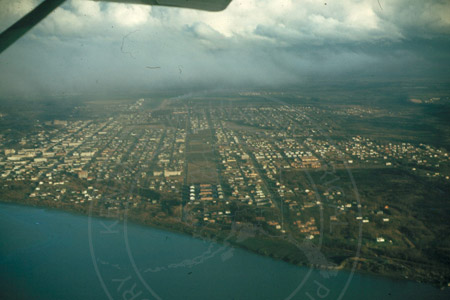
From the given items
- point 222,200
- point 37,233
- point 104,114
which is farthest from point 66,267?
point 104,114

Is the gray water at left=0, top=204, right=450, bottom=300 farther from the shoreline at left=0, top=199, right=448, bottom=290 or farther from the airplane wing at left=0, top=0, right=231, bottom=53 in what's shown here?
the airplane wing at left=0, top=0, right=231, bottom=53

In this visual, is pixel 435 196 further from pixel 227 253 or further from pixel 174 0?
pixel 174 0

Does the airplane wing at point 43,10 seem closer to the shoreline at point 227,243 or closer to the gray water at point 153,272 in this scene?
the gray water at point 153,272

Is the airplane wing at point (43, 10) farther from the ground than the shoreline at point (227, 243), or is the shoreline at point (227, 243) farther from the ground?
the airplane wing at point (43, 10)

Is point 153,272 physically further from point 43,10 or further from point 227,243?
point 43,10

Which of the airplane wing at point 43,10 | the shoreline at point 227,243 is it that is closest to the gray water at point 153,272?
the shoreline at point 227,243

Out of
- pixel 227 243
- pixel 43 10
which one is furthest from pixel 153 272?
pixel 43 10
